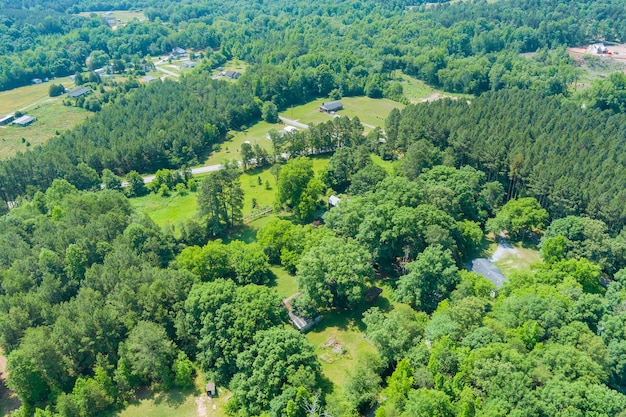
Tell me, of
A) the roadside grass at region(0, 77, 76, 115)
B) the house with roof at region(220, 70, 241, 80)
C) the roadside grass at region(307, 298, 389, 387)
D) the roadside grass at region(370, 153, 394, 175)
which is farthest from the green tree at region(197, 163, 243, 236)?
the roadside grass at region(0, 77, 76, 115)

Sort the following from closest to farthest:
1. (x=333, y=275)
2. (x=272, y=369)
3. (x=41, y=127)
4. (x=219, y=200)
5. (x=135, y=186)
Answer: (x=272, y=369) → (x=333, y=275) → (x=219, y=200) → (x=135, y=186) → (x=41, y=127)

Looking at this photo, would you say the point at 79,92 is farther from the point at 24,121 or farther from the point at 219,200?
the point at 219,200

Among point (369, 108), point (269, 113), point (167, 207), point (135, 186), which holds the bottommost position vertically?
point (167, 207)

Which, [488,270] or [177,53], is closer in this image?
[488,270]

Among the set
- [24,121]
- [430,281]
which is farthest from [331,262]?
[24,121]

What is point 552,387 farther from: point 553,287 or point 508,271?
point 508,271

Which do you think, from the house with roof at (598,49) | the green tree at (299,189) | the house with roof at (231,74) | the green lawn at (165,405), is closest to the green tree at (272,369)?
the green lawn at (165,405)

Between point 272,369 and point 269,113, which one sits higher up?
point 272,369
